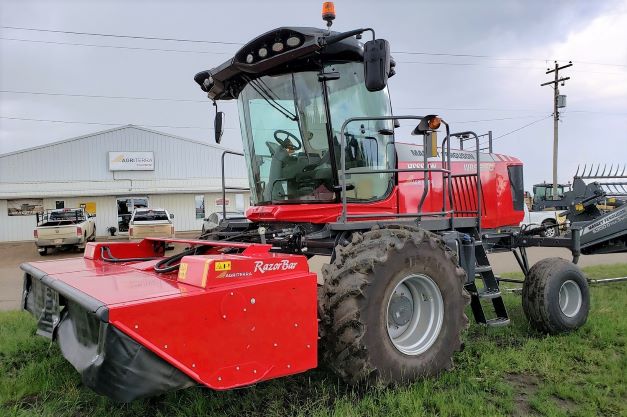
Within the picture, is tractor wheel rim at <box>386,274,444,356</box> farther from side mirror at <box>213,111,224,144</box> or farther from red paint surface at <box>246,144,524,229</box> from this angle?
side mirror at <box>213,111,224,144</box>

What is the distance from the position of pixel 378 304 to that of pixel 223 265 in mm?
1179

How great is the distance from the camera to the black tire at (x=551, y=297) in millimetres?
5238

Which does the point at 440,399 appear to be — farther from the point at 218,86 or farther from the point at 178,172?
the point at 178,172

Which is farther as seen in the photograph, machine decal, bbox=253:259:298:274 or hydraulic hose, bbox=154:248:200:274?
hydraulic hose, bbox=154:248:200:274

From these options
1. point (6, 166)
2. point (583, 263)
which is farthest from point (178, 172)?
point (583, 263)

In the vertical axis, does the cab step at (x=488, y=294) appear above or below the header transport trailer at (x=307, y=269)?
below

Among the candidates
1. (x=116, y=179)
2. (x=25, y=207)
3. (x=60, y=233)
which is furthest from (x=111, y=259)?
(x=116, y=179)

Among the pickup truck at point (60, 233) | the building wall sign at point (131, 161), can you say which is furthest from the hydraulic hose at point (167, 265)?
the building wall sign at point (131, 161)

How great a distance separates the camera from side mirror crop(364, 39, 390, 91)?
3.73 m

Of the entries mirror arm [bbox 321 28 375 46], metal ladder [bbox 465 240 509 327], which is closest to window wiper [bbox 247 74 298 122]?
mirror arm [bbox 321 28 375 46]

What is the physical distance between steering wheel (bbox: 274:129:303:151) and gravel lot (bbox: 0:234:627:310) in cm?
605

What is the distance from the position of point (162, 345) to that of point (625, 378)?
369 cm

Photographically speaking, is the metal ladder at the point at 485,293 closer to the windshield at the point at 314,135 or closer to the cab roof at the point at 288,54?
the windshield at the point at 314,135

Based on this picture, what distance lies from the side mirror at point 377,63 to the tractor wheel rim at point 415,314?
150 centimetres
